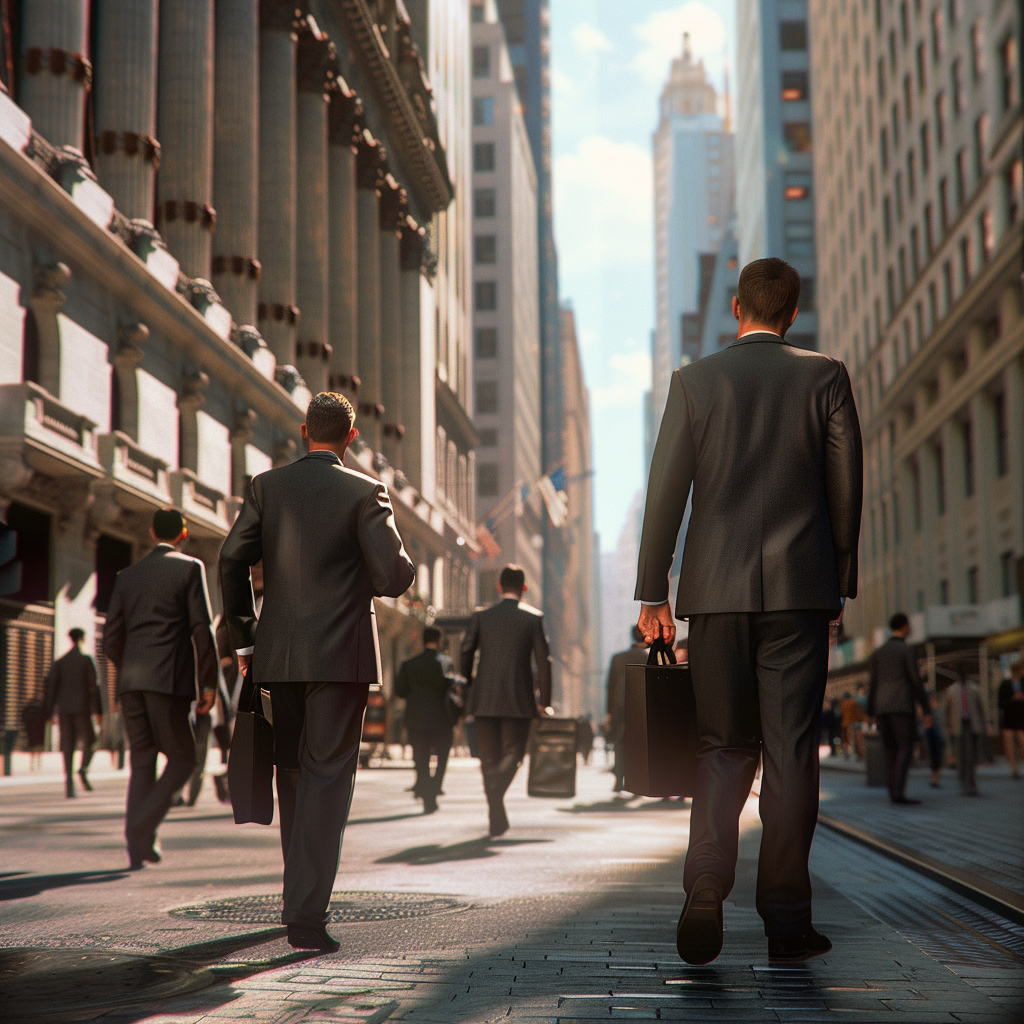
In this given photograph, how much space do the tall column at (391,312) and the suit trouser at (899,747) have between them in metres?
39.8

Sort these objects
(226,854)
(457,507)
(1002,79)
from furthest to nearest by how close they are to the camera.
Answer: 1. (457,507)
2. (1002,79)
3. (226,854)

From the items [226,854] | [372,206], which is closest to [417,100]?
[372,206]

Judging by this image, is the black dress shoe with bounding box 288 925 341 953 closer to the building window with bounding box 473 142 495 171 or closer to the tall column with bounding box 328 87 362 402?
the tall column with bounding box 328 87 362 402

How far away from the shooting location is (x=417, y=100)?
185 feet

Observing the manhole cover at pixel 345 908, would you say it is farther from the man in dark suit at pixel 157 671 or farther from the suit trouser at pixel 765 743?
the suit trouser at pixel 765 743

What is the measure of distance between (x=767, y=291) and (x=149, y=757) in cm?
470

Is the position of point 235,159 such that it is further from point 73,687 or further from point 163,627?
point 163,627

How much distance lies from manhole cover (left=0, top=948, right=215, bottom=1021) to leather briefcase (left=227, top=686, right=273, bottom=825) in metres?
0.66

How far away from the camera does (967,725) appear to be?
58.1 ft

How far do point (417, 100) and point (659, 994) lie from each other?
181 ft

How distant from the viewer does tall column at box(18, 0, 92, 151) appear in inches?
952

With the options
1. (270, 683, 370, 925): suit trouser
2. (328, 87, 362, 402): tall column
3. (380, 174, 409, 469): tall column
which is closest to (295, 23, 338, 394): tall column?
(328, 87, 362, 402): tall column

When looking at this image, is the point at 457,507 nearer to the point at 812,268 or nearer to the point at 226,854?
the point at 812,268

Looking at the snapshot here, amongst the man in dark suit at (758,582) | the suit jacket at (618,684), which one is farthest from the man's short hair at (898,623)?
the man in dark suit at (758,582)
